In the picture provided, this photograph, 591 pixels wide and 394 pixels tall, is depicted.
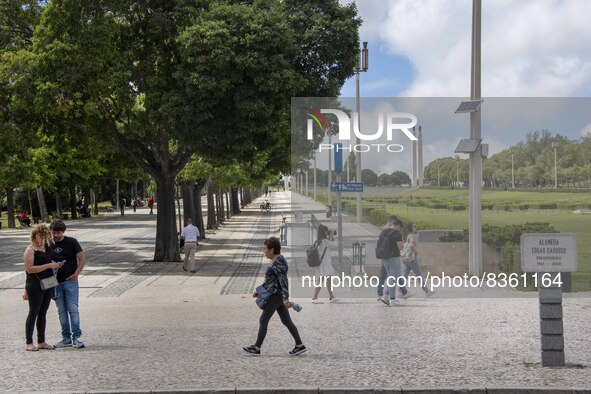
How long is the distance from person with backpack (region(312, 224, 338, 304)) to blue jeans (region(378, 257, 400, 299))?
50.5 inches

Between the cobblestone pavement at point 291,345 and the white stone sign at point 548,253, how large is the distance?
109cm

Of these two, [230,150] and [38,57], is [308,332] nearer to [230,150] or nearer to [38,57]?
[230,150]

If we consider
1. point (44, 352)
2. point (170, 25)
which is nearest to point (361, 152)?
point (44, 352)

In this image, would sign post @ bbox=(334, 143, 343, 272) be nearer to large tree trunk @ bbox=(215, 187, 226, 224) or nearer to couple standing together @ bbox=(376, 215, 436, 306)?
couple standing together @ bbox=(376, 215, 436, 306)

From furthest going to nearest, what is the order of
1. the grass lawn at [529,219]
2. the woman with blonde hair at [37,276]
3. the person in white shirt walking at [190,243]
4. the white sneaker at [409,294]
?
1. the person in white shirt walking at [190,243]
2. the grass lawn at [529,219]
3. the white sneaker at [409,294]
4. the woman with blonde hair at [37,276]

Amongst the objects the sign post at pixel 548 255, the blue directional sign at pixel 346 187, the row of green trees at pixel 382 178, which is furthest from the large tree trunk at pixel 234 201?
the sign post at pixel 548 255

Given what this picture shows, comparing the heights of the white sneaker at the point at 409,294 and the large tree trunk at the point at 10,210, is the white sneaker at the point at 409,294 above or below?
below

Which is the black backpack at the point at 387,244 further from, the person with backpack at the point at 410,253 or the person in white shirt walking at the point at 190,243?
the person in white shirt walking at the point at 190,243

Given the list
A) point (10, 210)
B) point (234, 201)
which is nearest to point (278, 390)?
point (10, 210)

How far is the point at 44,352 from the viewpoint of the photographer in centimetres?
1118

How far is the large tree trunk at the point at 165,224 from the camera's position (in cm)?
3083

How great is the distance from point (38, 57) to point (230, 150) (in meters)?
6.61

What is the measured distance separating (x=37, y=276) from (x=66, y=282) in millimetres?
441

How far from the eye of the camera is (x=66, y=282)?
11.7 m
